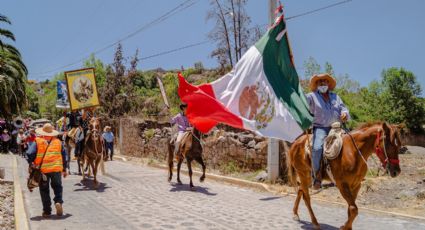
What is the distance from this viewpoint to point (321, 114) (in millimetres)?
7922

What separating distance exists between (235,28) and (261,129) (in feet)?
81.6

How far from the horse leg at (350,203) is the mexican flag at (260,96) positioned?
127 centimetres

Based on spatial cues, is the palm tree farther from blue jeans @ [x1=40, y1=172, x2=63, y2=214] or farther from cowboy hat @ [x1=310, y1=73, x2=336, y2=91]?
cowboy hat @ [x1=310, y1=73, x2=336, y2=91]

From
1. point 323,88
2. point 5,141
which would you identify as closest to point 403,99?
point 5,141

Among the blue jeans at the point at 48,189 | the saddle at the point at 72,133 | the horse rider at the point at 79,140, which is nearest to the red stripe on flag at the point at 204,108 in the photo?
the blue jeans at the point at 48,189

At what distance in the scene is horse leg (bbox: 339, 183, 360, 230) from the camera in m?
6.93

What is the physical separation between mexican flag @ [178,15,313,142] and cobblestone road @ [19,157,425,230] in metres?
1.96

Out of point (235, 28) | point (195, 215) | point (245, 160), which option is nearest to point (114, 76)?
point (235, 28)

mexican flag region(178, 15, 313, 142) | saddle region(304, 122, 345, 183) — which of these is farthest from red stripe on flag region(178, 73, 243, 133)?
saddle region(304, 122, 345, 183)

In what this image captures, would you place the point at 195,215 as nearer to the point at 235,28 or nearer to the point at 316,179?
the point at 316,179

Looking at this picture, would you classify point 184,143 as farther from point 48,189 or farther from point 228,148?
point 48,189

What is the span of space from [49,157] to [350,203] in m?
5.97

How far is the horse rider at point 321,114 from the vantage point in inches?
302

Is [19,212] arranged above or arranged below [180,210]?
above
